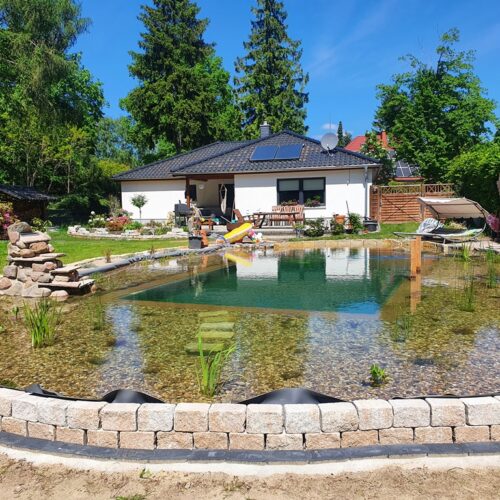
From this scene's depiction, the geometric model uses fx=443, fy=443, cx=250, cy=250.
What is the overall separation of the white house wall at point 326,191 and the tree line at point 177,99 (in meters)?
5.12

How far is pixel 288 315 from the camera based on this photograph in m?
6.81

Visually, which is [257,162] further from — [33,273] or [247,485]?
[247,485]

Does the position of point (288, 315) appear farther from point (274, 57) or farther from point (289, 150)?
point (274, 57)

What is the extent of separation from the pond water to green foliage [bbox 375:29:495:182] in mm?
24065

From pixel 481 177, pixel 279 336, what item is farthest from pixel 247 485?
pixel 481 177

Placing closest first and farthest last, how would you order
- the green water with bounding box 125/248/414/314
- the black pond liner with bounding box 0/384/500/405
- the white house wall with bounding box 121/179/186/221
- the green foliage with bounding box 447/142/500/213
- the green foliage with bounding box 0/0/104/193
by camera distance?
the black pond liner with bounding box 0/384/500/405 < the green water with bounding box 125/248/414/314 < the green foliage with bounding box 447/142/500/213 < the green foliage with bounding box 0/0/104/193 < the white house wall with bounding box 121/179/186/221

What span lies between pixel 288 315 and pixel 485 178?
47.2 feet

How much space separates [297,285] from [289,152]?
49.7 ft

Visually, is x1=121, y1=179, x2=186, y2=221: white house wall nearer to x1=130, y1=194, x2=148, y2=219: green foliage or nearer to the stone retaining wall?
x1=130, y1=194, x2=148, y2=219: green foliage

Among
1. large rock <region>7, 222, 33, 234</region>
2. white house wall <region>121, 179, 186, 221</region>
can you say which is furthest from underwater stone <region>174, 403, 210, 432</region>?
white house wall <region>121, 179, 186, 221</region>

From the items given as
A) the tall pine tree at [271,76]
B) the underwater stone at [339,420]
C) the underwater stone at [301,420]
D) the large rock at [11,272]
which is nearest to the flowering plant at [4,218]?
the large rock at [11,272]

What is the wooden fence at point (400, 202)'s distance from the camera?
23.0 metres

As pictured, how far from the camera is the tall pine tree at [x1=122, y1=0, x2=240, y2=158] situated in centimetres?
3697

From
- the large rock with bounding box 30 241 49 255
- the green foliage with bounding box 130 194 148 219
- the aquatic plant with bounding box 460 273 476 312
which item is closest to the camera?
the aquatic plant with bounding box 460 273 476 312
